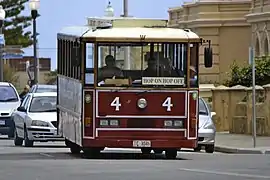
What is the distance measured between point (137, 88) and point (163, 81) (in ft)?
1.89

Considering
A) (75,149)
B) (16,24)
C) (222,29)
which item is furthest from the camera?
(16,24)

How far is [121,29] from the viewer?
2227cm

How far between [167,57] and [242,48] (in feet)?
92.8

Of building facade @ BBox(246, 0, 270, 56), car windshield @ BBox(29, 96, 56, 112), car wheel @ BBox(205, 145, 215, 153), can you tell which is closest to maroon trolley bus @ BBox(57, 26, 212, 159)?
car wheel @ BBox(205, 145, 215, 153)

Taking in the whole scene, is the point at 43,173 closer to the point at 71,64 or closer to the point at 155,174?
the point at 155,174

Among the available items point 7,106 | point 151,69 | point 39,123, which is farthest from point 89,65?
point 7,106

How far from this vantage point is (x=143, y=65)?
22141 millimetres

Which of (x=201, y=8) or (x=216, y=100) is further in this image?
(x=201, y=8)

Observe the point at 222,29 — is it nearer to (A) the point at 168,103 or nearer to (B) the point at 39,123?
(B) the point at 39,123

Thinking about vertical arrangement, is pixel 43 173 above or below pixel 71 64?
below

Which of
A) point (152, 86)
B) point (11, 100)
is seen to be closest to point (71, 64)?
point (152, 86)

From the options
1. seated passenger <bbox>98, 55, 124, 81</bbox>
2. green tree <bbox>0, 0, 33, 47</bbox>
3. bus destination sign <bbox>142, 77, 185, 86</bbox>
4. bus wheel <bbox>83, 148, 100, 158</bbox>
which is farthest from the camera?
green tree <bbox>0, 0, 33, 47</bbox>

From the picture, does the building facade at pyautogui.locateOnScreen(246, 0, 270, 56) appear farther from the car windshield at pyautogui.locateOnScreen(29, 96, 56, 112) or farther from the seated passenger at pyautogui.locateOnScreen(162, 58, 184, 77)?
the seated passenger at pyautogui.locateOnScreen(162, 58, 184, 77)

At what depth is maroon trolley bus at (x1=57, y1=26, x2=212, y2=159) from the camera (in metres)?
21.9
